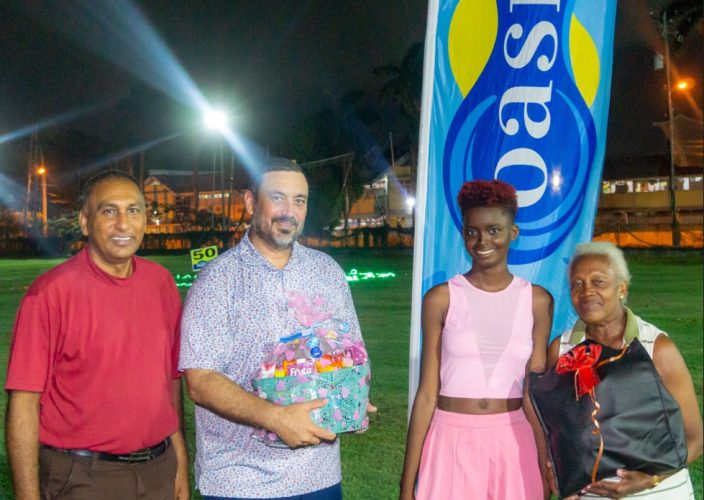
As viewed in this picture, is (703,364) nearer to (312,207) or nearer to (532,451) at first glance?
(532,451)

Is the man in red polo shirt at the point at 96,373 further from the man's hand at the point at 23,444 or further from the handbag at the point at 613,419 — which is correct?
the handbag at the point at 613,419

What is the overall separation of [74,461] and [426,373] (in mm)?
1398

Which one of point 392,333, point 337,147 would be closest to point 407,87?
point 337,147

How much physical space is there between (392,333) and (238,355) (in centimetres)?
1038

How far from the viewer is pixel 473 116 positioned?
4.14m

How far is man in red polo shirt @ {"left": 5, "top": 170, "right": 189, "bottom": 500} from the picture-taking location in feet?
9.13

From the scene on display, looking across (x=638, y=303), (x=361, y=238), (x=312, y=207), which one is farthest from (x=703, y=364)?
(x=312, y=207)

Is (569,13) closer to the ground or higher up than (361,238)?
higher up

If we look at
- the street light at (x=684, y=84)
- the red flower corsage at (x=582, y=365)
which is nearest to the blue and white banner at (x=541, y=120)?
the red flower corsage at (x=582, y=365)

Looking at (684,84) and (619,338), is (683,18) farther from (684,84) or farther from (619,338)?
(619,338)

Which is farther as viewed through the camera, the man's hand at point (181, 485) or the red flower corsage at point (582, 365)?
the man's hand at point (181, 485)

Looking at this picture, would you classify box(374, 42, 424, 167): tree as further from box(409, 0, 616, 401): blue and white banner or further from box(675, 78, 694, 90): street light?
box(409, 0, 616, 401): blue and white banner

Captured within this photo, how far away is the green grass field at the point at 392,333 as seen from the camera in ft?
20.1

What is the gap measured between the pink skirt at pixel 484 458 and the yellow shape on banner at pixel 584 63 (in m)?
1.81
